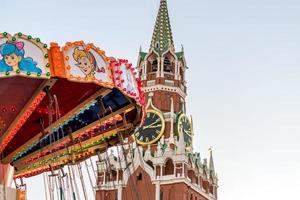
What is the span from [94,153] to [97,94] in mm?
4095

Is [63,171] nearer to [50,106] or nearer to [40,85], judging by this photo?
[50,106]

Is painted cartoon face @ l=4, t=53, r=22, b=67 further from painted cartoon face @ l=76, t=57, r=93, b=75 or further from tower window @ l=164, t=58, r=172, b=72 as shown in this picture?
tower window @ l=164, t=58, r=172, b=72

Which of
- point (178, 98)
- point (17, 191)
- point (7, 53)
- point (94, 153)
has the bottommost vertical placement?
point (17, 191)

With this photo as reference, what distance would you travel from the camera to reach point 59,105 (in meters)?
13.6

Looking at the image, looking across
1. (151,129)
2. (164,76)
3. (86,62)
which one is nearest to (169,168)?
(151,129)

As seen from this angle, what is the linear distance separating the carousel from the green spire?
29.9 meters

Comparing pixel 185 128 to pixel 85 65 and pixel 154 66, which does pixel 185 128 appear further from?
pixel 85 65

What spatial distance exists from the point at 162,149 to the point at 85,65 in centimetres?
2996

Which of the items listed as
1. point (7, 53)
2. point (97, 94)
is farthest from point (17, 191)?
point (7, 53)

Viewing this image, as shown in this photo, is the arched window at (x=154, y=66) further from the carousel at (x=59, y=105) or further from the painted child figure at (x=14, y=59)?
the painted child figure at (x=14, y=59)

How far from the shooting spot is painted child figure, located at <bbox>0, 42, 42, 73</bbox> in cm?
1112

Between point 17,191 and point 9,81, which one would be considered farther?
point 17,191

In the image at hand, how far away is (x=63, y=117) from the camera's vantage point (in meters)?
13.6

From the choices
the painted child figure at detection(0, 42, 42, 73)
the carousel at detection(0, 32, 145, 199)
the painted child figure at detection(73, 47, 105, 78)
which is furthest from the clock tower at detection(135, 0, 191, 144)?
the painted child figure at detection(0, 42, 42, 73)
